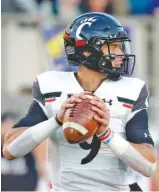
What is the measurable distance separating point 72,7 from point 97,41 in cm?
578

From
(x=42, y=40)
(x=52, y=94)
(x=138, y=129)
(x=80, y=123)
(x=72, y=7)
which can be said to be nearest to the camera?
(x=80, y=123)

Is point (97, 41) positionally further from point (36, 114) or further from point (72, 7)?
point (72, 7)

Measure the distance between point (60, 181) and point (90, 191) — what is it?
17 centimetres

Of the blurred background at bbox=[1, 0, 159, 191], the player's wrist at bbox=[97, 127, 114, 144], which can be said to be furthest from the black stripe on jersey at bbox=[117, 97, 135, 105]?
the blurred background at bbox=[1, 0, 159, 191]

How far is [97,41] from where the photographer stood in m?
4.56

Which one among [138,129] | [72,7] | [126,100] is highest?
[126,100]

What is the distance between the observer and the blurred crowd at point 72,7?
396 inches

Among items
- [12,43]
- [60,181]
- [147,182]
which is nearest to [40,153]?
[147,182]

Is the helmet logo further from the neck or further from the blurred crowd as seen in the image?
the blurred crowd

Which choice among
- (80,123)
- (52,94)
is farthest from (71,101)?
(52,94)

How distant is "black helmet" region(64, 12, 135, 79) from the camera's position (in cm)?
456

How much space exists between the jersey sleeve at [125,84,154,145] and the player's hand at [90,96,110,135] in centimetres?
29

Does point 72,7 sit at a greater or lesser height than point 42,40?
greater

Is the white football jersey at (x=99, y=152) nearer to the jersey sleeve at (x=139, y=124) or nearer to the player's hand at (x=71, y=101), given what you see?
the jersey sleeve at (x=139, y=124)
